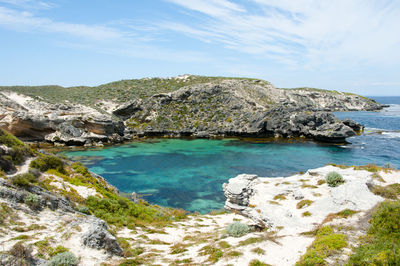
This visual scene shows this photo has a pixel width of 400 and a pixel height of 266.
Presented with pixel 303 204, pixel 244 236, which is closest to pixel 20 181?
pixel 244 236

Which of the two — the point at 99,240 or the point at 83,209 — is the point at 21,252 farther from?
the point at 83,209

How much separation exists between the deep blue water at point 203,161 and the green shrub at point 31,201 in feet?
49.0

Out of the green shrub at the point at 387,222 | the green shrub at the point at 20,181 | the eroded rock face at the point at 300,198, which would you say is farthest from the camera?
the green shrub at the point at 20,181

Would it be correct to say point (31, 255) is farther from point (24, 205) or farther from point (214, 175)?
point (214, 175)

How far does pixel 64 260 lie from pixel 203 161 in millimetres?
36548

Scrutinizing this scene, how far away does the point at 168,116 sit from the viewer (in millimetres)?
75938

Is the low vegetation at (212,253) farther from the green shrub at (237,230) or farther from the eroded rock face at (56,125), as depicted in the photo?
the eroded rock face at (56,125)

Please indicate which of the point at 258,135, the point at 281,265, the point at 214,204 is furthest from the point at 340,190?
the point at 258,135

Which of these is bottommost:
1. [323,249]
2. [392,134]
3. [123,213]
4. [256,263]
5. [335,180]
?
[123,213]

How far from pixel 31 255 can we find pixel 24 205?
4.81 metres

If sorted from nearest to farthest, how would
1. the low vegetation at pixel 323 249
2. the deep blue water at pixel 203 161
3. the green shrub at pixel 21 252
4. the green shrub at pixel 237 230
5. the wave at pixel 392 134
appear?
1. the low vegetation at pixel 323 249
2. the green shrub at pixel 21 252
3. the green shrub at pixel 237 230
4. the deep blue water at pixel 203 161
5. the wave at pixel 392 134

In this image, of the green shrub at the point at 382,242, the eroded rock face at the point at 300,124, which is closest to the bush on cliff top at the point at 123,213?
the green shrub at the point at 382,242

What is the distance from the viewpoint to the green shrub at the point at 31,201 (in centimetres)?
1314

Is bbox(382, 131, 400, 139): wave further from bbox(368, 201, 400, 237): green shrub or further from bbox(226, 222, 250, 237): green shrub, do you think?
bbox(226, 222, 250, 237): green shrub
